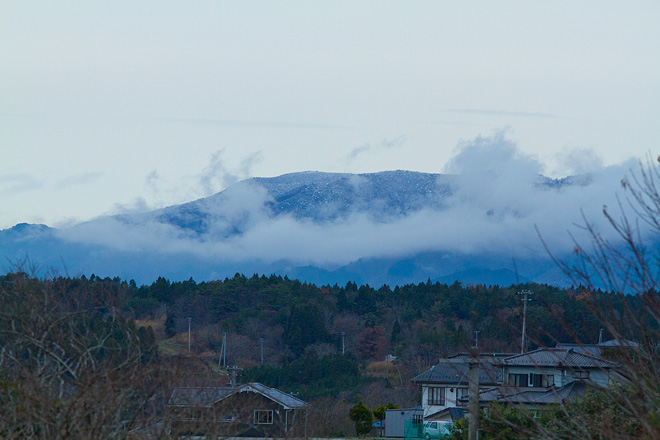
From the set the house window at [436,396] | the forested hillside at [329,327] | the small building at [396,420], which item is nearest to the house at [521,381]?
the house window at [436,396]

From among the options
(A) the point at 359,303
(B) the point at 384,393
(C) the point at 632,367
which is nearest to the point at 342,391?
(B) the point at 384,393

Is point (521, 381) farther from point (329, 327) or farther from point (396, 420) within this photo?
point (329, 327)

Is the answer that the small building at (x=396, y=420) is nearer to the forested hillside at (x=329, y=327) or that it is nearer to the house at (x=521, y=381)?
the house at (x=521, y=381)

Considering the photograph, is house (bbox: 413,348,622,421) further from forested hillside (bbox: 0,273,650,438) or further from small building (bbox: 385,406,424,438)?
forested hillside (bbox: 0,273,650,438)

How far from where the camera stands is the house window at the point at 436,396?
39.1m

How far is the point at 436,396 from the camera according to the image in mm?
39344

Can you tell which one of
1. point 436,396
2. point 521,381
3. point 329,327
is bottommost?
point 436,396

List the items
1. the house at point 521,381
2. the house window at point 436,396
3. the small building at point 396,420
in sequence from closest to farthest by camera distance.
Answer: the house at point 521,381 < the small building at point 396,420 < the house window at point 436,396

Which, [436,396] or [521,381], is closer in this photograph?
[521,381]

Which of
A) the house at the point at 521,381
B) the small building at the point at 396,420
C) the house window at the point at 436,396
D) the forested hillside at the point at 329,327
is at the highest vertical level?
the forested hillside at the point at 329,327

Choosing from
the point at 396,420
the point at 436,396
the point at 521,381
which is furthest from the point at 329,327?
the point at 521,381

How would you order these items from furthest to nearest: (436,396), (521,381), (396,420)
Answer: (436,396), (521,381), (396,420)

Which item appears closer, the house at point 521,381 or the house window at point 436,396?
the house at point 521,381

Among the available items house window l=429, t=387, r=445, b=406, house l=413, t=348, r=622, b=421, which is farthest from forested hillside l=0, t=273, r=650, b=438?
house window l=429, t=387, r=445, b=406
